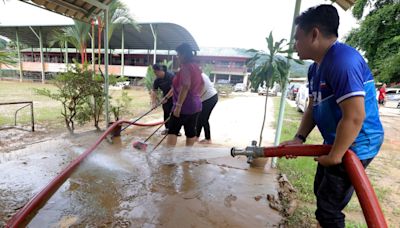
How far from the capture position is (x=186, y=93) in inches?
138

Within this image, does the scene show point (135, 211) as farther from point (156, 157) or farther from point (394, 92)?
point (394, 92)

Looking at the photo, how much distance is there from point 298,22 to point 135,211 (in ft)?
7.62

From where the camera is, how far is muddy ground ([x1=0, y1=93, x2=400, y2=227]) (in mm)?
2449

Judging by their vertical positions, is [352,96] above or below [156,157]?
above

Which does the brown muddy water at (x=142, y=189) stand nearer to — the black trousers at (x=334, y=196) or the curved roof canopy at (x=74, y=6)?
the black trousers at (x=334, y=196)

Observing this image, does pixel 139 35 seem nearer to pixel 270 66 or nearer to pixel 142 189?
pixel 270 66

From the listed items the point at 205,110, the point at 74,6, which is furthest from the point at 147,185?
the point at 74,6

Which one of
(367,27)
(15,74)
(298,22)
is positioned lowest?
(15,74)

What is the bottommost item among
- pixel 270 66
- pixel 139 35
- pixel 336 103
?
pixel 336 103

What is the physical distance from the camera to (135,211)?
2559 mm

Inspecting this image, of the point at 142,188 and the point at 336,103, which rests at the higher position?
the point at 336,103

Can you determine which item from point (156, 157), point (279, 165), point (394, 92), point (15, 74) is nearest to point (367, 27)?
point (279, 165)

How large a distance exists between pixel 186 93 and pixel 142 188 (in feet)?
4.69

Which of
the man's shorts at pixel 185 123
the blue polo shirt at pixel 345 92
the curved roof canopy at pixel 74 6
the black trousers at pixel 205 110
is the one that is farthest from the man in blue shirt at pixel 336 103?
the curved roof canopy at pixel 74 6
